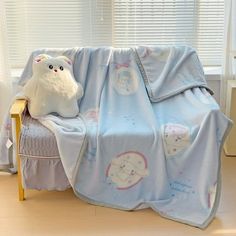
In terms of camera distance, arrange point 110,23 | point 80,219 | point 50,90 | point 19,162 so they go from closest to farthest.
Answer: point 80,219, point 19,162, point 50,90, point 110,23

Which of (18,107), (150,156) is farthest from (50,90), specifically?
(150,156)

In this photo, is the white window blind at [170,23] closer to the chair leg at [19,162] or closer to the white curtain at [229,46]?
the white curtain at [229,46]

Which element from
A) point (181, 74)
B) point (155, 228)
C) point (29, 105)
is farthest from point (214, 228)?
point (29, 105)

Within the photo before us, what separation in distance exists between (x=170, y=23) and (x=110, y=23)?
0.48 meters

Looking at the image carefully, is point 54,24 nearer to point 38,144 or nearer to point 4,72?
point 4,72

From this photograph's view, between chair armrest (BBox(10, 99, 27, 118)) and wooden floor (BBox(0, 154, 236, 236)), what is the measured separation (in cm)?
56

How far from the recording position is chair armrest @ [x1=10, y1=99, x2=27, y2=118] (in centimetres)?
242

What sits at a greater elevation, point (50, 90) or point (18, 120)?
point (50, 90)

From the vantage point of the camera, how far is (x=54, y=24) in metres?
3.31

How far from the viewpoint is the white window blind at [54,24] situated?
3.25 meters

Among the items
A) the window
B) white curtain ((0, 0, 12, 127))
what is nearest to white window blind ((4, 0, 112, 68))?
the window

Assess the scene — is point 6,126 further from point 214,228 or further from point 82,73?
point 214,228

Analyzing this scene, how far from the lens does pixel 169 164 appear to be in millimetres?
2445

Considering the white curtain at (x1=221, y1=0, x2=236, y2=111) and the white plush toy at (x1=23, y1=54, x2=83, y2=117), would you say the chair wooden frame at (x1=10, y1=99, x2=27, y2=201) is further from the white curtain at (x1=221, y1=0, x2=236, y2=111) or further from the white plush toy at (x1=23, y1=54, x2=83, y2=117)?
the white curtain at (x1=221, y1=0, x2=236, y2=111)
